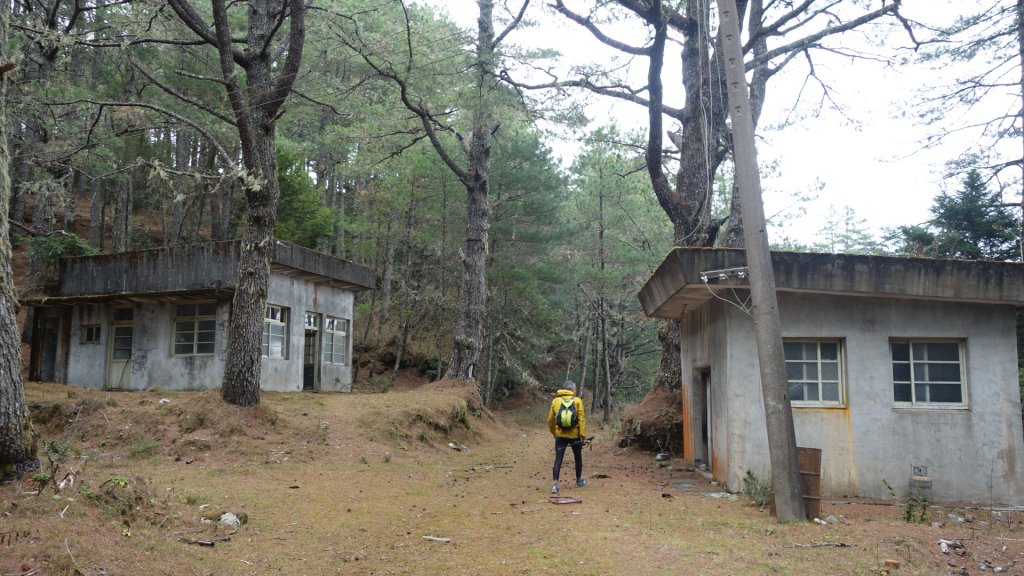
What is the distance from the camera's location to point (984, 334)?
1002 cm

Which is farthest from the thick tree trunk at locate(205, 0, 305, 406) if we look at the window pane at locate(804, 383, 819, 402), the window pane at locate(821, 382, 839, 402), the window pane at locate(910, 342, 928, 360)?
the window pane at locate(910, 342, 928, 360)

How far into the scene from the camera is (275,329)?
1973 centimetres

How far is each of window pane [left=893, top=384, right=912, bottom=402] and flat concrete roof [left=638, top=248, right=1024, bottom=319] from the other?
4.49ft

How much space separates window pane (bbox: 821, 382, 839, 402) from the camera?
10117 mm

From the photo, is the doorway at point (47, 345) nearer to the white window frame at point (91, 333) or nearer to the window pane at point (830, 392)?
the white window frame at point (91, 333)

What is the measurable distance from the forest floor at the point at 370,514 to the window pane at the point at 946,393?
161 centimetres

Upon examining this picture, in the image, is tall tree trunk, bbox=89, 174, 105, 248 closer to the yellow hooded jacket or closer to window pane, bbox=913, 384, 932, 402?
the yellow hooded jacket

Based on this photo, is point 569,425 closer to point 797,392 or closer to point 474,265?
point 797,392

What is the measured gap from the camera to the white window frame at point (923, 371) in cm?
1001

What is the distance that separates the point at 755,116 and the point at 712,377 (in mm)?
6751

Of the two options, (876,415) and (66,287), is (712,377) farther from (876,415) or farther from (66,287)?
(66,287)

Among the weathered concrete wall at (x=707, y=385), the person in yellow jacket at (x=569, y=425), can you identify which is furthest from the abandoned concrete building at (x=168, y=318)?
the weathered concrete wall at (x=707, y=385)

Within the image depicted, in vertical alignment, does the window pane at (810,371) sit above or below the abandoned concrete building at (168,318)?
below

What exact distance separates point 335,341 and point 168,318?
5.20 m
